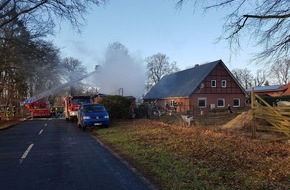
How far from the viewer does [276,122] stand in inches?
581

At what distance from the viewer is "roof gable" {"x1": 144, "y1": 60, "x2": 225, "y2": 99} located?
56272mm

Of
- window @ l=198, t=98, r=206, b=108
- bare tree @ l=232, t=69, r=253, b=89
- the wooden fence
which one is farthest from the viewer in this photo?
bare tree @ l=232, t=69, r=253, b=89

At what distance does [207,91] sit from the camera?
56.7m

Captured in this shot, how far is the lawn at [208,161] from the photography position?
8.20m

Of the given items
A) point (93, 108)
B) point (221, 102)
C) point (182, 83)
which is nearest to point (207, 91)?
point (221, 102)

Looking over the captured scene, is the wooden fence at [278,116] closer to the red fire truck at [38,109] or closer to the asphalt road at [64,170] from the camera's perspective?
the asphalt road at [64,170]

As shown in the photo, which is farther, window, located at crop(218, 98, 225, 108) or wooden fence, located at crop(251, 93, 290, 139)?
window, located at crop(218, 98, 225, 108)

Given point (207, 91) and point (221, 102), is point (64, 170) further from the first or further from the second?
point (221, 102)

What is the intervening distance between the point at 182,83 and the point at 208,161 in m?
50.7

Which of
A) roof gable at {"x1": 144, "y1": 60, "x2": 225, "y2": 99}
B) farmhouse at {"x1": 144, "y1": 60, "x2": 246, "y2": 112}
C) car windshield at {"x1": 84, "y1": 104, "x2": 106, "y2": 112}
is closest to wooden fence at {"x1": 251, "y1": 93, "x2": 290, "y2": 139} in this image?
car windshield at {"x1": 84, "y1": 104, "x2": 106, "y2": 112}

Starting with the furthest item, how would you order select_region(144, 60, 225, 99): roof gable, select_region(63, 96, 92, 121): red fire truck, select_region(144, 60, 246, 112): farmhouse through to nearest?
select_region(144, 60, 225, 99): roof gable
select_region(144, 60, 246, 112): farmhouse
select_region(63, 96, 92, 121): red fire truck

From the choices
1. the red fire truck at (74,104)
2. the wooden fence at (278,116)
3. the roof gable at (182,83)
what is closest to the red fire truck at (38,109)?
the red fire truck at (74,104)

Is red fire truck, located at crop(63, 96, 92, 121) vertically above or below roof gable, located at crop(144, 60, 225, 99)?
below

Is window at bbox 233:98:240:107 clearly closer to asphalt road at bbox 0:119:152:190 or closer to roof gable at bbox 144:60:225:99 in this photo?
roof gable at bbox 144:60:225:99
